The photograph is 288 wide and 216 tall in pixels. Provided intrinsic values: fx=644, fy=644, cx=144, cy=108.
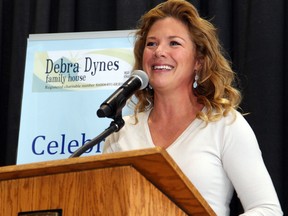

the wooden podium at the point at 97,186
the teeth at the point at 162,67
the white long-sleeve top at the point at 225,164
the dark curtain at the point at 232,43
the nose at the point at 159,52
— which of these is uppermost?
the dark curtain at the point at 232,43

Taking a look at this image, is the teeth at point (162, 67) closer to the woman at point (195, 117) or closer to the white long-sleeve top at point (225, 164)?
the woman at point (195, 117)

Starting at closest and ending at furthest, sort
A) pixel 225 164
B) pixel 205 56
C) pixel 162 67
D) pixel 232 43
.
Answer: pixel 225 164 < pixel 162 67 < pixel 205 56 < pixel 232 43

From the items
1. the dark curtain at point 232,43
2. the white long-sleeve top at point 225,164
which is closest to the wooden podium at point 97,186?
the white long-sleeve top at point 225,164

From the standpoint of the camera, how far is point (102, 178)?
1.26m

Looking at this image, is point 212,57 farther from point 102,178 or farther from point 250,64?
point 102,178

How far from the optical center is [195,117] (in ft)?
6.95

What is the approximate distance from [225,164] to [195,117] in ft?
0.82

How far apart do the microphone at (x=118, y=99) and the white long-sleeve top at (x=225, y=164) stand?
0.35 metres

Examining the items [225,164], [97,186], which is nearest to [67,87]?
[225,164]

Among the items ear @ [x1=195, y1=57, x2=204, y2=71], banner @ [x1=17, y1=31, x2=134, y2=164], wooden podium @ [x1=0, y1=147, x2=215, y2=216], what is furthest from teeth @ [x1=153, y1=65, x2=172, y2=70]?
wooden podium @ [x1=0, y1=147, x2=215, y2=216]

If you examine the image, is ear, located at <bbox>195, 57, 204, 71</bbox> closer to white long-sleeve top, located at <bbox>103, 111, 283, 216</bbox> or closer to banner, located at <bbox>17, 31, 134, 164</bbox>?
white long-sleeve top, located at <bbox>103, 111, 283, 216</bbox>

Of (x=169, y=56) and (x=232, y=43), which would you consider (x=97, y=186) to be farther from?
(x=232, y=43)

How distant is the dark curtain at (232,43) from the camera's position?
2.72 m

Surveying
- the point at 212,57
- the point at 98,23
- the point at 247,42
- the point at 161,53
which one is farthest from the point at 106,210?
the point at 98,23
